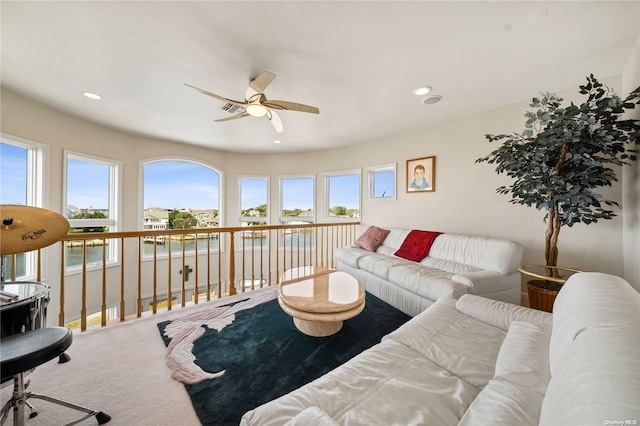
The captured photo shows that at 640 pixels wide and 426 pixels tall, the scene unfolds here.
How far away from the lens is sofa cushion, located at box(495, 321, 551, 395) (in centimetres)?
80

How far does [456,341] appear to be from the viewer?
3.97 ft

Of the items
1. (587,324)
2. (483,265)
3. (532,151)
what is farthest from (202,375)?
(532,151)

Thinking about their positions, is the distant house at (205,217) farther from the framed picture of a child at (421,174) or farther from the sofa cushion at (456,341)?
the sofa cushion at (456,341)

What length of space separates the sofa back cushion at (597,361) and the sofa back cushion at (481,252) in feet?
5.25

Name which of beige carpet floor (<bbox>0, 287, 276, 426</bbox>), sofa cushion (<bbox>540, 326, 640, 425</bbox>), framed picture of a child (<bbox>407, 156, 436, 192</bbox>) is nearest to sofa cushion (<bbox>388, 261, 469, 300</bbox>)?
sofa cushion (<bbox>540, 326, 640, 425</bbox>)

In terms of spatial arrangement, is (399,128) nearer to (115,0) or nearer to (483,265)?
(483,265)

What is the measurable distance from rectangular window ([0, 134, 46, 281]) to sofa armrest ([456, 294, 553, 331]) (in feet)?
15.8

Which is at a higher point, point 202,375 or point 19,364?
point 19,364

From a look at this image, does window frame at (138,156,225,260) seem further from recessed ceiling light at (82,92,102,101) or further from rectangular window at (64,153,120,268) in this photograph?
recessed ceiling light at (82,92,102,101)

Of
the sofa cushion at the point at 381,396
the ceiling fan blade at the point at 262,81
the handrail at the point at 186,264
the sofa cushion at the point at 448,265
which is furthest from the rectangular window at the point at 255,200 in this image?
the sofa cushion at the point at 381,396

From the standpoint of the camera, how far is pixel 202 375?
1477 millimetres

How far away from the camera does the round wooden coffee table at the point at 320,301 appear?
5.51 feet

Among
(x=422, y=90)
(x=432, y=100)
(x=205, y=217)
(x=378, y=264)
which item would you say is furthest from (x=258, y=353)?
(x=205, y=217)

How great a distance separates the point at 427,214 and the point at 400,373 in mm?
3181
